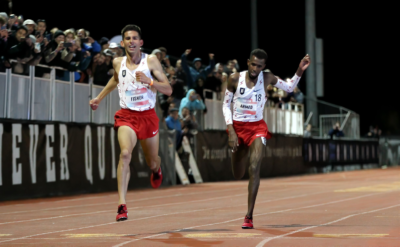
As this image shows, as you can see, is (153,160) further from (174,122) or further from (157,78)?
(174,122)

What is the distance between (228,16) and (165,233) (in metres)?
35.7

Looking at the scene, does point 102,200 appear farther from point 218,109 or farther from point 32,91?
point 218,109

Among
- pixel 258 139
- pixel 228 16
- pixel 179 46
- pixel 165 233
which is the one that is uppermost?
pixel 228 16

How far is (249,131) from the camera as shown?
32.0ft

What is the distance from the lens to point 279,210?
39.9 ft

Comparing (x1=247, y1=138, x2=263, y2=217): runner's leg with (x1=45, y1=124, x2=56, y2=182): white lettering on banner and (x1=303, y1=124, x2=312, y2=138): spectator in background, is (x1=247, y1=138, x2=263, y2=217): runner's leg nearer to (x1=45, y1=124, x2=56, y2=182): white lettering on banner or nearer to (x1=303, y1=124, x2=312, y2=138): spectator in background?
(x1=45, y1=124, x2=56, y2=182): white lettering on banner

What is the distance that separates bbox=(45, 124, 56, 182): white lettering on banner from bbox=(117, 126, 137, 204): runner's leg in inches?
283

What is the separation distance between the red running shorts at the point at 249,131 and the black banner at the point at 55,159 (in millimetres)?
6791

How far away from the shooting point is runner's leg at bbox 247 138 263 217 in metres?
9.09

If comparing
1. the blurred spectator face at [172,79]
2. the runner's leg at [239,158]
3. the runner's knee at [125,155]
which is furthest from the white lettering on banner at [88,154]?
the runner's knee at [125,155]

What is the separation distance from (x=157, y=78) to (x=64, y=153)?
7.82 meters

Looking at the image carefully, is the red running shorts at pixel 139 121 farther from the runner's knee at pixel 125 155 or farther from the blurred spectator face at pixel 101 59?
the blurred spectator face at pixel 101 59

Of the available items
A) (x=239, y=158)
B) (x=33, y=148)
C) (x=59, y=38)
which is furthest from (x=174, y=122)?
(x=239, y=158)

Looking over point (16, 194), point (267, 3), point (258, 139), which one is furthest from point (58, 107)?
point (267, 3)
